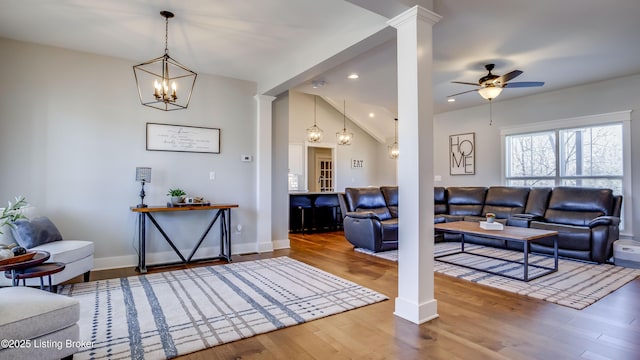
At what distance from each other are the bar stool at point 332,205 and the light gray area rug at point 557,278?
2681mm

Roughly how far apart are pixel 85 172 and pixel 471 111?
23.2ft

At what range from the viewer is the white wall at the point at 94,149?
145 inches

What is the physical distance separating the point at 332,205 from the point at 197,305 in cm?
491

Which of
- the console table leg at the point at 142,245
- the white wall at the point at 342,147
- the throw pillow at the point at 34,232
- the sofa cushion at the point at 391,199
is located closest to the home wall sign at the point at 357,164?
the white wall at the point at 342,147

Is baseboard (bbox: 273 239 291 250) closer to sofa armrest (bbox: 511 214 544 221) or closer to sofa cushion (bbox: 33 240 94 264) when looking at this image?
sofa cushion (bbox: 33 240 94 264)

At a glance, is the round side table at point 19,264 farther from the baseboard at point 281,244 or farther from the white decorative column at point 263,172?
the baseboard at point 281,244

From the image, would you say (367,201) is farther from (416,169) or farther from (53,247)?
(53,247)

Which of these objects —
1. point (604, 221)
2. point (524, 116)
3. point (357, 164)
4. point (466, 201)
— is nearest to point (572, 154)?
point (524, 116)

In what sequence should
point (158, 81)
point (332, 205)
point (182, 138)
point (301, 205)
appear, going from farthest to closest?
point (332, 205), point (301, 205), point (182, 138), point (158, 81)

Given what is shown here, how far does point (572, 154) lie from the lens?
585 cm

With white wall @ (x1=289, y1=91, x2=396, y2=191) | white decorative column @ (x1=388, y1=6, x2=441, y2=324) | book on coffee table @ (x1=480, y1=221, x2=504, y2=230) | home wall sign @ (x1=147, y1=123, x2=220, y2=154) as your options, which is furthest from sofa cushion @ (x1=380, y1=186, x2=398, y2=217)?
white wall @ (x1=289, y1=91, x2=396, y2=191)

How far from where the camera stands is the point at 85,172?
13.1 feet

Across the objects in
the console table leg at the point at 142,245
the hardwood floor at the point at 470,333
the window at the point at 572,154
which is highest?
the window at the point at 572,154

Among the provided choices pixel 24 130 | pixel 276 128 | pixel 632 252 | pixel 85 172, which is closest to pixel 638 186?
pixel 632 252
